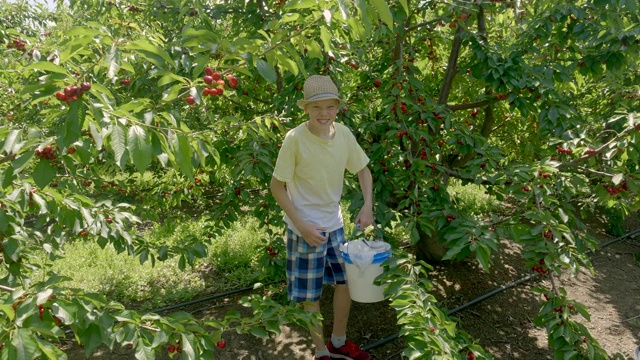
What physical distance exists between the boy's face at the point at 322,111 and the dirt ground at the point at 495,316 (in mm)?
1575

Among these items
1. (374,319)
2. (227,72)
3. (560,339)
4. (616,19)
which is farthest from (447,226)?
(616,19)

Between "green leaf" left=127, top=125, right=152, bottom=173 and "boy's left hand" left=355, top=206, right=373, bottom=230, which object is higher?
"green leaf" left=127, top=125, right=152, bottom=173

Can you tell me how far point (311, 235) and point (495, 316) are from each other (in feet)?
6.59

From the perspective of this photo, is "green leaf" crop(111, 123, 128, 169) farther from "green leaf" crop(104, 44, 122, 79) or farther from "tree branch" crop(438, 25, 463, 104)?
"tree branch" crop(438, 25, 463, 104)

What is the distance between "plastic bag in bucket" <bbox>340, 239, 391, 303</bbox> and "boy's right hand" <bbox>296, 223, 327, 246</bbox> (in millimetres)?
144

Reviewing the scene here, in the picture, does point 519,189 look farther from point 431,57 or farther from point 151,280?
point 151,280

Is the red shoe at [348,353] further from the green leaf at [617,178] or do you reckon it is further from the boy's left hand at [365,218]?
the green leaf at [617,178]

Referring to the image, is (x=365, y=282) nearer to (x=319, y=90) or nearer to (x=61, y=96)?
(x=319, y=90)

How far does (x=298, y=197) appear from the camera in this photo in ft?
8.00

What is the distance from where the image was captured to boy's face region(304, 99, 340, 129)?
7.35ft

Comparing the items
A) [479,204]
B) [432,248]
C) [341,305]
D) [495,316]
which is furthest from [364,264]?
[479,204]

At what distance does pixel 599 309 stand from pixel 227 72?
353 centimetres

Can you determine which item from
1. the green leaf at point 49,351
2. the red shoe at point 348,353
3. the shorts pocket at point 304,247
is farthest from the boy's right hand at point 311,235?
the green leaf at point 49,351

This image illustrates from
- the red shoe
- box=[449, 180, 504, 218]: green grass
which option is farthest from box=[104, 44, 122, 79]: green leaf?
box=[449, 180, 504, 218]: green grass
